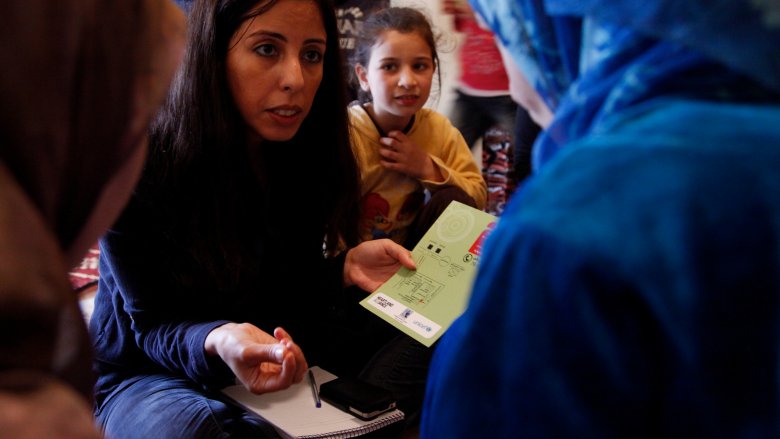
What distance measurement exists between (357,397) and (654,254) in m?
0.74

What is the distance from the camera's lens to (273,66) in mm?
1309

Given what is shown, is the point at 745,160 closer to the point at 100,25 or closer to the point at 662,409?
the point at 662,409

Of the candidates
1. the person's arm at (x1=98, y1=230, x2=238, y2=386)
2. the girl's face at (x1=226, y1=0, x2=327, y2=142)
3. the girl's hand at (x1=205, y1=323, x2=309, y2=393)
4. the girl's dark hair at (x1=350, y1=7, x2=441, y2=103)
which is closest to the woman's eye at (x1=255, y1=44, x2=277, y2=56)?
the girl's face at (x1=226, y1=0, x2=327, y2=142)

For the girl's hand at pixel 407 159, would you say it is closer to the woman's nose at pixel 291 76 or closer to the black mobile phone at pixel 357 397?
the woman's nose at pixel 291 76

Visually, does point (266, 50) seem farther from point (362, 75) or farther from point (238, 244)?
point (362, 75)

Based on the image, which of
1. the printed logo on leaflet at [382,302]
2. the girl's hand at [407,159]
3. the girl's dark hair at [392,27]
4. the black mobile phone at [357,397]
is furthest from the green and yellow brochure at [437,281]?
the girl's dark hair at [392,27]

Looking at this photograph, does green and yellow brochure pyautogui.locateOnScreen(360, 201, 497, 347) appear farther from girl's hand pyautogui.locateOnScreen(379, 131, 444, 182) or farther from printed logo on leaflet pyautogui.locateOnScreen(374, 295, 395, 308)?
girl's hand pyautogui.locateOnScreen(379, 131, 444, 182)

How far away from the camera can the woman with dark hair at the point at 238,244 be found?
3.65 feet

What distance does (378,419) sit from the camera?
3.61 ft

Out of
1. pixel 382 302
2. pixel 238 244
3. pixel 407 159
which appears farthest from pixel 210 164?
pixel 407 159

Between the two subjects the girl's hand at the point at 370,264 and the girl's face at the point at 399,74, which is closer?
the girl's hand at the point at 370,264

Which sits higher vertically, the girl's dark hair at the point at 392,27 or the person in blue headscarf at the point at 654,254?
the girl's dark hair at the point at 392,27

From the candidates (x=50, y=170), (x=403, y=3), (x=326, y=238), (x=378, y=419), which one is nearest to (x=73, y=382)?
(x=50, y=170)

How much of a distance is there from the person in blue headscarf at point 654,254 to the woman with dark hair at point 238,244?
59cm
